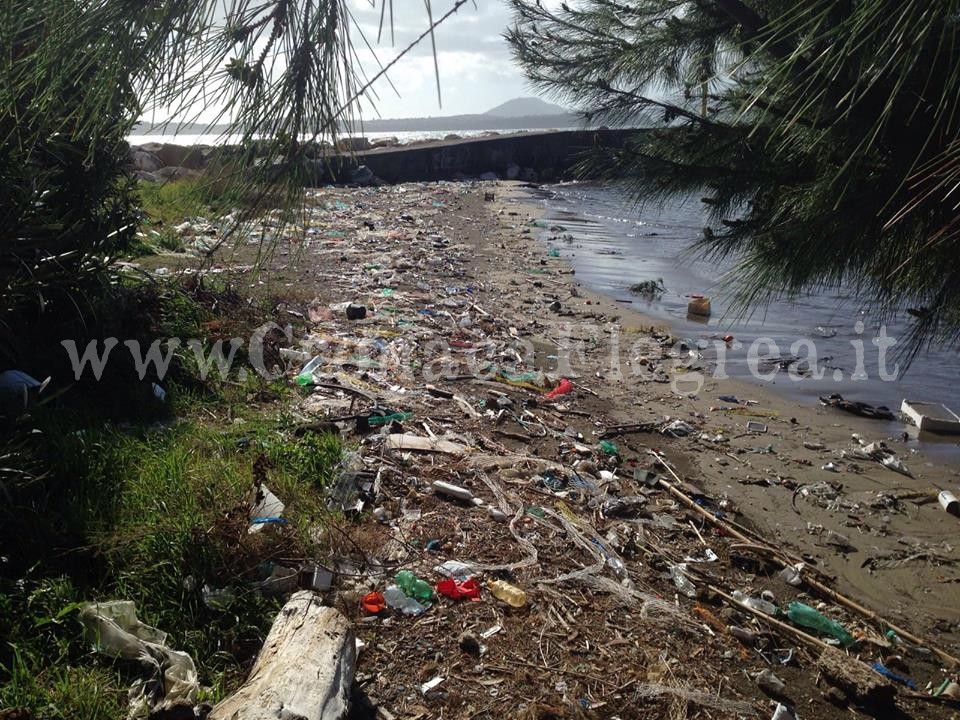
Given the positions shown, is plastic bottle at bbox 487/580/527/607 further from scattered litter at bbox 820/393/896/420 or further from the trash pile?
scattered litter at bbox 820/393/896/420

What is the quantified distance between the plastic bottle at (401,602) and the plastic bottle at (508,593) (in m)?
0.30

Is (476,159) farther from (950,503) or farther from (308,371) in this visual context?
(950,503)

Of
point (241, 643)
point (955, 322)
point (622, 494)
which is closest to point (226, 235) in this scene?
point (241, 643)

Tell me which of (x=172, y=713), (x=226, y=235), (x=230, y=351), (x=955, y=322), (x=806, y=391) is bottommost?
(x=806, y=391)

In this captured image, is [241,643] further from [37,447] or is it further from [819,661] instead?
[819,661]

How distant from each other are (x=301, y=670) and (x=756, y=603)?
2039 millimetres

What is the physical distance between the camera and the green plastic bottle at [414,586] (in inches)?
104

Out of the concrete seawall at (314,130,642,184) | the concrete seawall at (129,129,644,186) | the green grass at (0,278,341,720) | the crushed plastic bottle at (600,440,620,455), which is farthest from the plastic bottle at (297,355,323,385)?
the concrete seawall at (314,130,642,184)

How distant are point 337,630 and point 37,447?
5.33 ft

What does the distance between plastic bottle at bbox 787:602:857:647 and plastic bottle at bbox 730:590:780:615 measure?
68mm

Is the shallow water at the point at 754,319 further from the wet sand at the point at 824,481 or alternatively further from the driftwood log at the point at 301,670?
the driftwood log at the point at 301,670

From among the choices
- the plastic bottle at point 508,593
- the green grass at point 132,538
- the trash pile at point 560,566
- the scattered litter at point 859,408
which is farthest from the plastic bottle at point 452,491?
the scattered litter at point 859,408

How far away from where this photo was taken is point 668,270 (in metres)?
11.7

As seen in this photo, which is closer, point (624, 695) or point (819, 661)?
point (624, 695)
